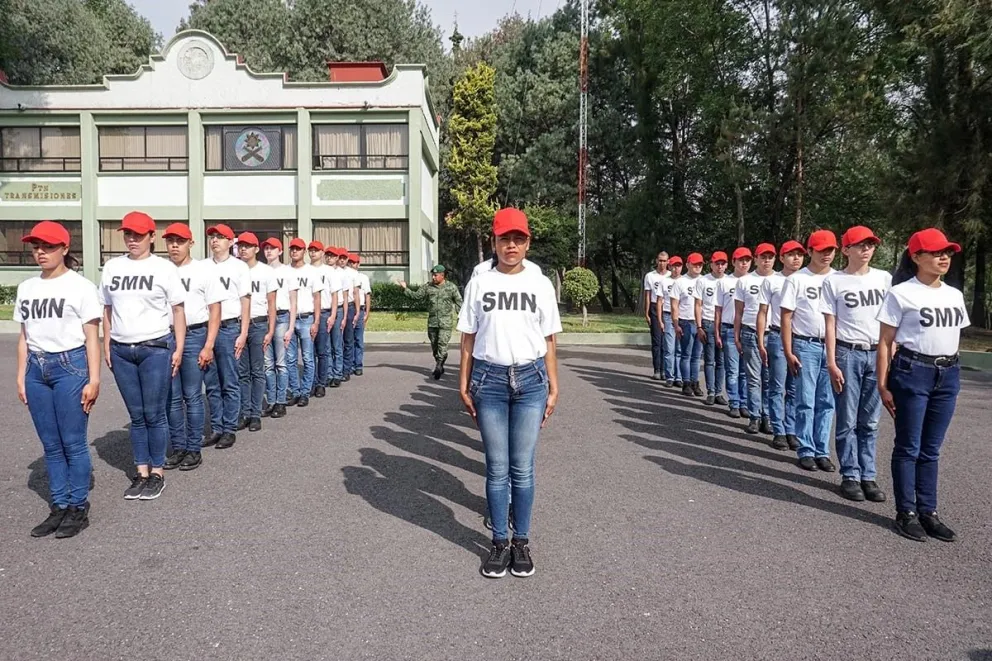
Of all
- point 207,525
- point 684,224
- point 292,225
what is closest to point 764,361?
point 207,525

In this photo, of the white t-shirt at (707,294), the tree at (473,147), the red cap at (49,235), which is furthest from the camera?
the tree at (473,147)

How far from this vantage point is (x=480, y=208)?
34.0 metres

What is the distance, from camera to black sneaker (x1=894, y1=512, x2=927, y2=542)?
14.3ft

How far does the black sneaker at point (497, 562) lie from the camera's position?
3766 mm

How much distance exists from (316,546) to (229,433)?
2.88 meters

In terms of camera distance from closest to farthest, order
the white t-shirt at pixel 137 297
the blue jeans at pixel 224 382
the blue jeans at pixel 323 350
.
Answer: the white t-shirt at pixel 137 297
the blue jeans at pixel 224 382
the blue jeans at pixel 323 350

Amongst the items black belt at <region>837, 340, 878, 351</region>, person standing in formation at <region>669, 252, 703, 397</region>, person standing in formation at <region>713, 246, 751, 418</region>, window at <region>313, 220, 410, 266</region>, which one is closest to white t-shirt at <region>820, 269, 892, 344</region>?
black belt at <region>837, 340, 878, 351</region>

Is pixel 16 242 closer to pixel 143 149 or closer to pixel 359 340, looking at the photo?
pixel 143 149

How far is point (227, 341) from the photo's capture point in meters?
6.55

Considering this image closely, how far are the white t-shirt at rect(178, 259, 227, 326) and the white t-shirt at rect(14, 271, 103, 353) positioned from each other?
1500mm

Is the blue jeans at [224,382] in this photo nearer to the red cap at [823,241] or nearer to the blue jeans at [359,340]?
the blue jeans at [359,340]

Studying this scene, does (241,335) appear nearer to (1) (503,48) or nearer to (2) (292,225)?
(2) (292,225)

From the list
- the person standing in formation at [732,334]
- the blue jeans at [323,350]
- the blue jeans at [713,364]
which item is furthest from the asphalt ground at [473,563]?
the blue jeans at [323,350]

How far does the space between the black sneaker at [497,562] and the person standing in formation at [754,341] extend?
4.45 metres
